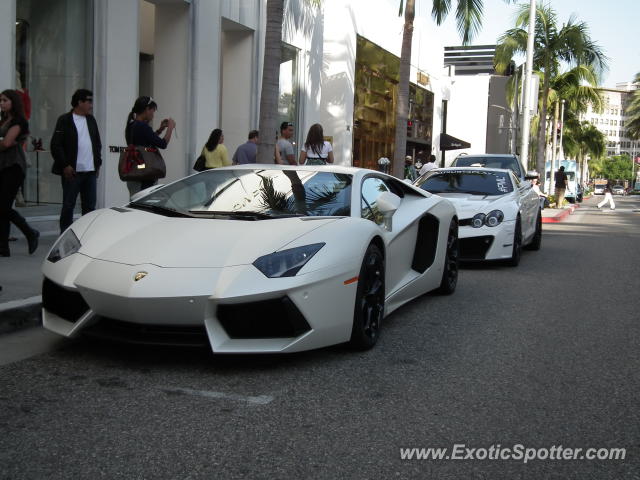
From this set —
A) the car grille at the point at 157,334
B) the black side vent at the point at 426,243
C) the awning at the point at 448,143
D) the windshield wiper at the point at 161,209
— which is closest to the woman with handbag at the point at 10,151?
the windshield wiper at the point at 161,209

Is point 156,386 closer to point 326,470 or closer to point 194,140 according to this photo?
point 326,470

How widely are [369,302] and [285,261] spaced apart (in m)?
0.88

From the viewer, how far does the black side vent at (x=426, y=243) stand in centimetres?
620

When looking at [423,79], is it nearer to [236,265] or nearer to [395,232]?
[395,232]

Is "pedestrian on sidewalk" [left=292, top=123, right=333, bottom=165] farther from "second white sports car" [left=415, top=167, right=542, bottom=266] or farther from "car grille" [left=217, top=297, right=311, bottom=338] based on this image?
"car grille" [left=217, top=297, right=311, bottom=338]

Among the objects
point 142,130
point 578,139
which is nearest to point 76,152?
point 142,130

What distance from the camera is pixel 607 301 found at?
23.8 ft

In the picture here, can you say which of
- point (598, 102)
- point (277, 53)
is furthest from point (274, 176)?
point (598, 102)

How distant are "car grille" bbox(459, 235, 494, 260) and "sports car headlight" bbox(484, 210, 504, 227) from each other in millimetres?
169

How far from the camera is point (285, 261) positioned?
4.21m

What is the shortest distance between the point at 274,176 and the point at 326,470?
2.87m

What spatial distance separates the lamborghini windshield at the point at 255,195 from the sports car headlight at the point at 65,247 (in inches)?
23.6

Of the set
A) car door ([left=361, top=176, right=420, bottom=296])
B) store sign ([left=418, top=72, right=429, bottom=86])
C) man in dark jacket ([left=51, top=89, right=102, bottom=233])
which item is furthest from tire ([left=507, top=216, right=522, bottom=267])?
store sign ([left=418, top=72, right=429, bottom=86])

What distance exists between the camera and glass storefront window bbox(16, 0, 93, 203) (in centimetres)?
1034
